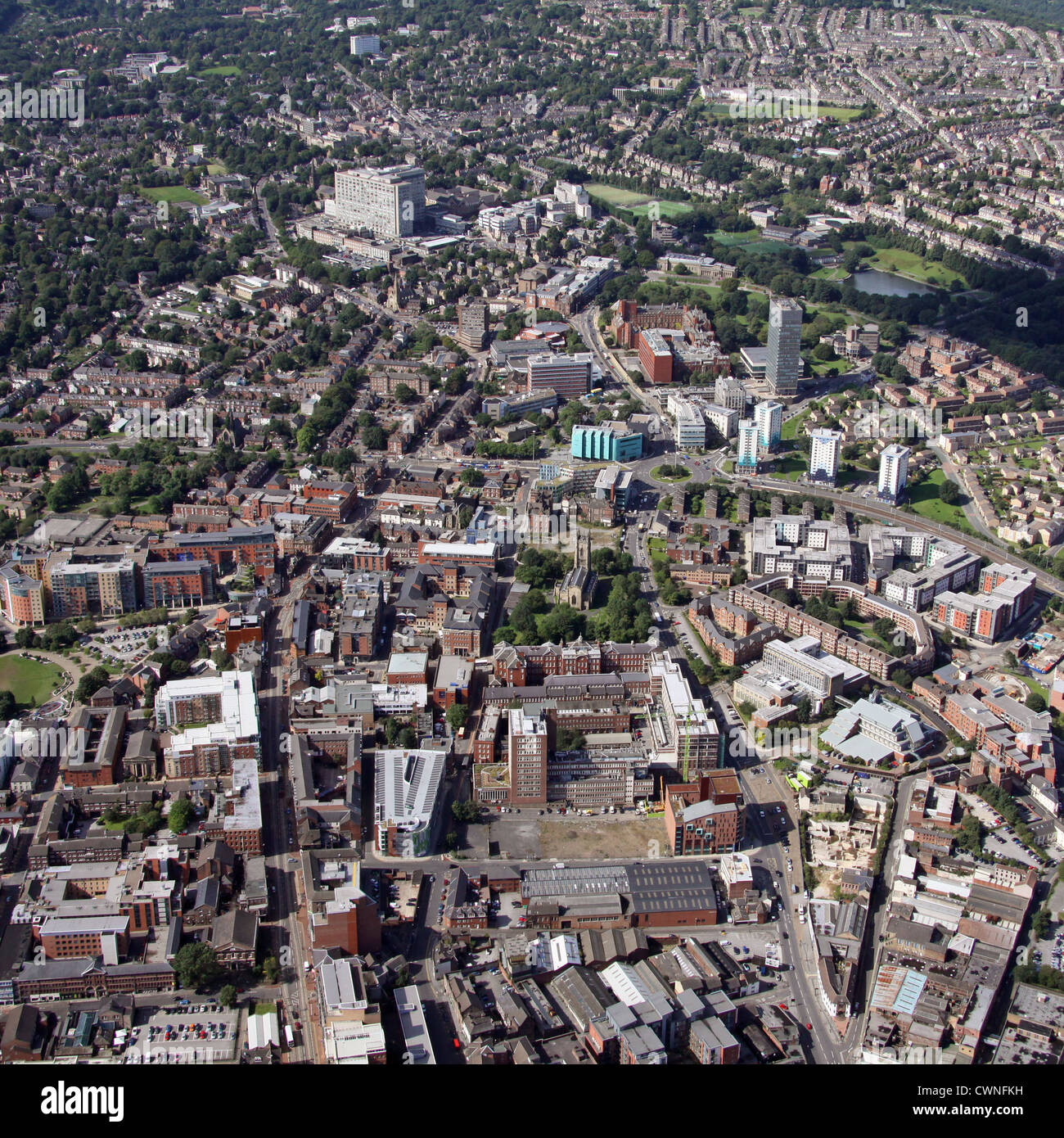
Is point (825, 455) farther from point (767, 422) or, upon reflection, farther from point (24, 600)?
point (24, 600)

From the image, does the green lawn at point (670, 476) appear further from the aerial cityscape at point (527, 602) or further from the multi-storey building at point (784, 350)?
the multi-storey building at point (784, 350)

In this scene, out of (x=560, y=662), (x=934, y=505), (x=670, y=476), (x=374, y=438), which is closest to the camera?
(x=560, y=662)

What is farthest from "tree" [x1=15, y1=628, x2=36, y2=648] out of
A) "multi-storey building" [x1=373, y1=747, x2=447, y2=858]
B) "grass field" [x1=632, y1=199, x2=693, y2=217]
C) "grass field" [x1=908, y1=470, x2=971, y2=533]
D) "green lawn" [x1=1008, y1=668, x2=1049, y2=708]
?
"grass field" [x1=632, y1=199, x2=693, y2=217]

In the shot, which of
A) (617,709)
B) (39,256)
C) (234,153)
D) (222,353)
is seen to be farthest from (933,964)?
(234,153)

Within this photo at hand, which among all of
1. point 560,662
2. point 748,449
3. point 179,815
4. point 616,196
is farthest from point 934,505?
point 616,196

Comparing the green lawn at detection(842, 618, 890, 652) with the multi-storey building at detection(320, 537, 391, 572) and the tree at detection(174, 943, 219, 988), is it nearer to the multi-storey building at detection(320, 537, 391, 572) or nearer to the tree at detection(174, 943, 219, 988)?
the multi-storey building at detection(320, 537, 391, 572)

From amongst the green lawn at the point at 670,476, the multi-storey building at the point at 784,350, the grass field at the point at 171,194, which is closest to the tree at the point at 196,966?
the green lawn at the point at 670,476
